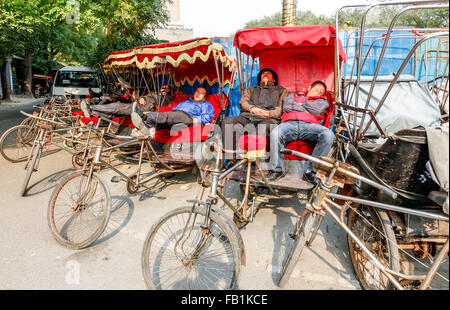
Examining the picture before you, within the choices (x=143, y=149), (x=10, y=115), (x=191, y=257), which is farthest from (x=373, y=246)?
(x=10, y=115)

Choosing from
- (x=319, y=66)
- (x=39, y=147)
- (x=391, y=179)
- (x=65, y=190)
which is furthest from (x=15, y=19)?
(x=391, y=179)

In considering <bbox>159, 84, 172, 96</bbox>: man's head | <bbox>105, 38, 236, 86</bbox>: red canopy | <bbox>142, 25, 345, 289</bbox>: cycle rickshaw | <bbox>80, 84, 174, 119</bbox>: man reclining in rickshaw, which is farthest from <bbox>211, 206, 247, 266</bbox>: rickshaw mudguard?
<bbox>159, 84, 172, 96</bbox>: man's head

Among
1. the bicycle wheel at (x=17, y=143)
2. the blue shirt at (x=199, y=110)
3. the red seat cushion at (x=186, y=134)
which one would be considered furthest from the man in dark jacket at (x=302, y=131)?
the bicycle wheel at (x=17, y=143)

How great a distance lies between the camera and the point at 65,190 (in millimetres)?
2947

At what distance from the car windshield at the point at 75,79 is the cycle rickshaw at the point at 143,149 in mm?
3544

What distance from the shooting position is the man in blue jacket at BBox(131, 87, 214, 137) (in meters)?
3.92

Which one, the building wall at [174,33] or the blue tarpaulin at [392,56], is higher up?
the building wall at [174,33]

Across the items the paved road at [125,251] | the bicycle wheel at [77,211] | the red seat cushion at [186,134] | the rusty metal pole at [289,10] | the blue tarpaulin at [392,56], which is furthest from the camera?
the rusty metal pole at [289,10]

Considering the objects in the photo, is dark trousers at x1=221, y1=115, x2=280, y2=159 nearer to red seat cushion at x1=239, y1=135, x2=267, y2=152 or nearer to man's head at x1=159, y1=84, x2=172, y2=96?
red seat cushion at x1=239, y1=135, x2=267, y2=152

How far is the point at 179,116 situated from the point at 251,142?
61.5 inches

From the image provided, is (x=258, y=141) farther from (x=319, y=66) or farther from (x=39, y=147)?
(x=39, y=147)

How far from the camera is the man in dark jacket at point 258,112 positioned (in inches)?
168

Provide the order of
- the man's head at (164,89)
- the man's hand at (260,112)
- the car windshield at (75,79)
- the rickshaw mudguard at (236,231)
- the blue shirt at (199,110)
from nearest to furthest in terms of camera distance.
A: 1. the rickshaw mudguard at (236,231)
2. the man's hand at (260,112)
3. the blue shirt at (199,110)
4. the man's head at (164,89)
5. the car windshield at (75,79)

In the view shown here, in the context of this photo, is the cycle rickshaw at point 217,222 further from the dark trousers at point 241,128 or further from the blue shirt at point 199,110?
the blue shirt at point 199,110
